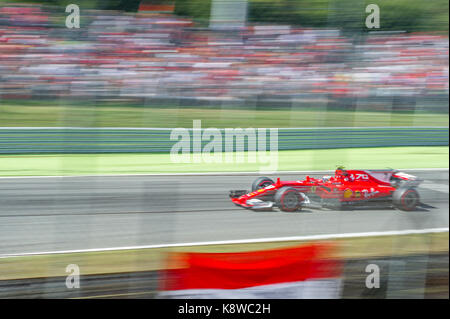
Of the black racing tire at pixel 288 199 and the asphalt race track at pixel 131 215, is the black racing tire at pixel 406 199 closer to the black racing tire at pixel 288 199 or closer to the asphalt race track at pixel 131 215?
the asphalt race track at pixel 131 215

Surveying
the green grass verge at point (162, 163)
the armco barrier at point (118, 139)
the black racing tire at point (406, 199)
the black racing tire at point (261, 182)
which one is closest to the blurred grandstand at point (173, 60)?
the armco barrier at point (118, 139)

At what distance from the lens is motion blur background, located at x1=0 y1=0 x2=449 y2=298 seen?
7.81 ft

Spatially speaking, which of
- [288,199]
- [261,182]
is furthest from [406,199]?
[261,182]

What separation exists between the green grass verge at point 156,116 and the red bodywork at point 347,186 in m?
0.33

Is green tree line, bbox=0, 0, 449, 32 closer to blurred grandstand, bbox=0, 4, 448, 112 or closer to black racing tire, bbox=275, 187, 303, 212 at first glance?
blurred grandstand, bbox=0, 4, 448, 112

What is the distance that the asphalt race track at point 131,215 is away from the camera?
2.49 metres

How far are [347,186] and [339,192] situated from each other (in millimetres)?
61

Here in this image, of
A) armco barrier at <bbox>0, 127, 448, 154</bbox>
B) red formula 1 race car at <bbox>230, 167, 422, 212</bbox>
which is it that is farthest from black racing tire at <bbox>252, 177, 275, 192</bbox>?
armco barrier at <bbox>0, 127, 448, 154</bbox>

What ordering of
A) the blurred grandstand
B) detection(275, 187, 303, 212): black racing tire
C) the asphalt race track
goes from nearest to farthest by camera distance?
the blurred grandstand, the asphalt race track, detection(275, 187, 303, 212): black racing tire

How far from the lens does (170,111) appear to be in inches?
95.2

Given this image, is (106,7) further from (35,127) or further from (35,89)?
(35,127)

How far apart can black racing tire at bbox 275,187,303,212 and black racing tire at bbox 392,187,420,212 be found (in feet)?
2.44
